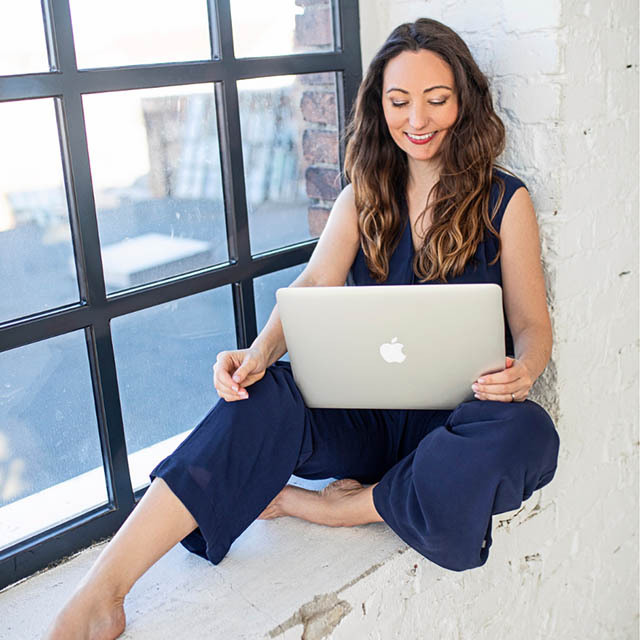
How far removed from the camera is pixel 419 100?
175 cm

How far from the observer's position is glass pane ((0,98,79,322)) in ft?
4.86

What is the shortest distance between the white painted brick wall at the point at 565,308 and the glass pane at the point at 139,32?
0.50 meters

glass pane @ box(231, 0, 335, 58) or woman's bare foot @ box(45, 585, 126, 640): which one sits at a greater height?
glass pane @ box(231, 0, 335, 58)

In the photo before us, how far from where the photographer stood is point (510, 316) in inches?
70.5

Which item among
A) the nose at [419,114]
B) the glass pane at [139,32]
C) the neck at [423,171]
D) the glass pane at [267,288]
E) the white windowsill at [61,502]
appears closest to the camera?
the glass pane at [139,32]

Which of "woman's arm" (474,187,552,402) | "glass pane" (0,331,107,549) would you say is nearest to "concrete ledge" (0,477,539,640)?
"glass pane" (0,331,107,549)

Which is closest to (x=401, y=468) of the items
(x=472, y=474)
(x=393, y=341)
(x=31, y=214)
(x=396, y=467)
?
(x=396, y=467)

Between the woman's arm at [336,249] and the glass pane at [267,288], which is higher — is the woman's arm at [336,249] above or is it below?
above

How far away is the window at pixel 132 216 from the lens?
5.00ft

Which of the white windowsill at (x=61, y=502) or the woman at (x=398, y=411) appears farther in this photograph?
the white windowsill at (x=61, y=502)

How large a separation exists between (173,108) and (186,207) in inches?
8.1

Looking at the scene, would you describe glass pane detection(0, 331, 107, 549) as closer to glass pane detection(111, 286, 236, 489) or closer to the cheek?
glass pane detection(111, 286, 236, 489)

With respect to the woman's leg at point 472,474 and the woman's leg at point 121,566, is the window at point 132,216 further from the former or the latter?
the woman's leg at point 472,474

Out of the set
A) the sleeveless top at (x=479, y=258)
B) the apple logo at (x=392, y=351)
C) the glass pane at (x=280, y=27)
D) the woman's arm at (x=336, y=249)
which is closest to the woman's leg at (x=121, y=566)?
the apple logo at (x=392, y=351)
